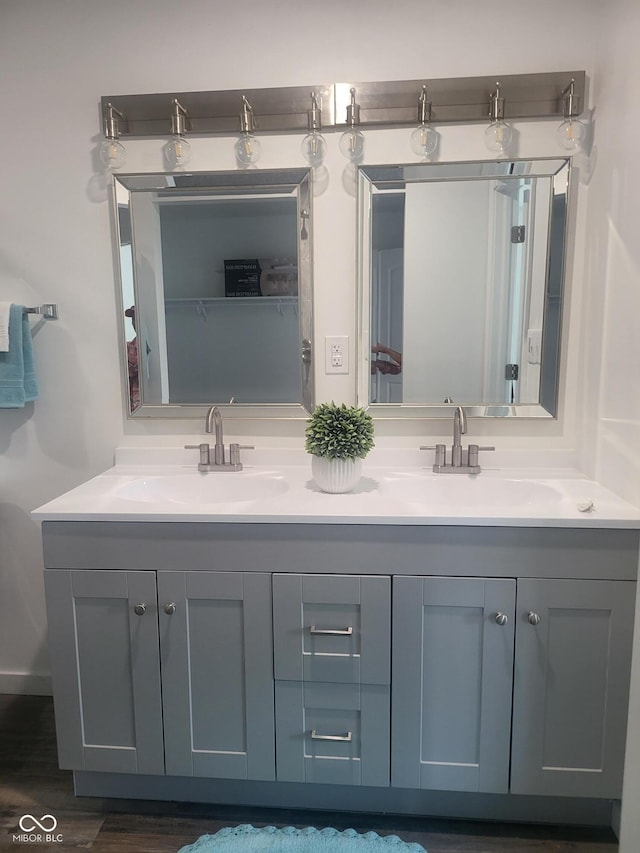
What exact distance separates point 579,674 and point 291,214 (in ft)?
5.09

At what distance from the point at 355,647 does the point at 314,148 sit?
147cm

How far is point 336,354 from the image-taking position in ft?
5.94

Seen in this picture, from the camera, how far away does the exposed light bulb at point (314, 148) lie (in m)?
1.70

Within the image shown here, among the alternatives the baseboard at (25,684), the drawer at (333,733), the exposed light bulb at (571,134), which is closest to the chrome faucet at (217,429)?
the drawer at (333,733)

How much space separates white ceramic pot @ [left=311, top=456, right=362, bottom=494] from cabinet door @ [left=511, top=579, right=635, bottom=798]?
515 millimetres

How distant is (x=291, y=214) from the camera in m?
1.76

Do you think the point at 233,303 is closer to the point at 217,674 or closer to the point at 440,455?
the point at 440,455

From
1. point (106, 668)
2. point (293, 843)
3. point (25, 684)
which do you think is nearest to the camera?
point (293, 843)

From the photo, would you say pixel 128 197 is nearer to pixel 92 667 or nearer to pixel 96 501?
pixel 96 501

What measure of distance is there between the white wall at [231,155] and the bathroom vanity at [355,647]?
43 centimetres

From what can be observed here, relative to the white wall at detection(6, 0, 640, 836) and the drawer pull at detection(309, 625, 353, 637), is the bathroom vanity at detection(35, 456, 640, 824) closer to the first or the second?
the drawer pull at detection(309, 625, 353, 637)

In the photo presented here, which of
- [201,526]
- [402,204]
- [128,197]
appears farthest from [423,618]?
[128,197]

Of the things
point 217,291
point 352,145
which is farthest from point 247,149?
point 217,291

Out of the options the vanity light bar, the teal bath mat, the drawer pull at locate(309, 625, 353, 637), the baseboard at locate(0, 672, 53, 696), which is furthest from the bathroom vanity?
the vanity light bar
